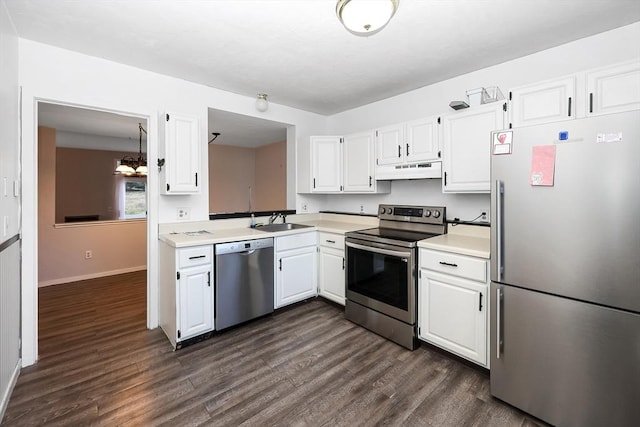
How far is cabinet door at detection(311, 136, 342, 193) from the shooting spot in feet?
12.2

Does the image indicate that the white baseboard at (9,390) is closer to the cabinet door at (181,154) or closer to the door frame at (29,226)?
the door frame at (29,226)

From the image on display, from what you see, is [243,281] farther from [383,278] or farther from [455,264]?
[455,264]

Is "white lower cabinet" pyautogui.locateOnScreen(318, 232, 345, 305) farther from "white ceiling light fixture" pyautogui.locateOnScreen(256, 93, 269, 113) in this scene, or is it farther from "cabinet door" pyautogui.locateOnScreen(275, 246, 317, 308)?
"white ceiling light fixture" pyautogui.locateOnScreen(256, 93, 269, 113)

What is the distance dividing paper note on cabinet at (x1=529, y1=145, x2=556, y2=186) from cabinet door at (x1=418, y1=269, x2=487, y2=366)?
2.80ft

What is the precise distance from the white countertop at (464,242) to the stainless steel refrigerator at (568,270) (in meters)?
0.30

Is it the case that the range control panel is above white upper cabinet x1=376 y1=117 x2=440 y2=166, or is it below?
below

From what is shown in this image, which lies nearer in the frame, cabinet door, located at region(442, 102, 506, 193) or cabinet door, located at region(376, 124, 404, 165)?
cabinet door, located at region(442, 102, 506, 193)

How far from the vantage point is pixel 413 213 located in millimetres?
3043

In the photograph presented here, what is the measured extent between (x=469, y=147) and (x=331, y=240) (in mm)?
1677

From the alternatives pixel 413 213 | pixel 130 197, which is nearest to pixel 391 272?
pixel 413 213

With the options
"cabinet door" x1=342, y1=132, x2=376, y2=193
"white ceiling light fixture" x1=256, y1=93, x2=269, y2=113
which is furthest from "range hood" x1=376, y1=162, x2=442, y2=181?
"white ceiling light fixture" x1=256, y1=93, x2=269, y2=113

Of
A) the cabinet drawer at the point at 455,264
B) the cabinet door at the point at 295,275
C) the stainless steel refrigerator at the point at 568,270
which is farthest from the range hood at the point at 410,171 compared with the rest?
the cabinet door at the point at 295,275

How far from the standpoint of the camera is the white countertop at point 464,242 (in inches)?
82.4

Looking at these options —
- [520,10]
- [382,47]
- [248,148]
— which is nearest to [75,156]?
[248,148]
